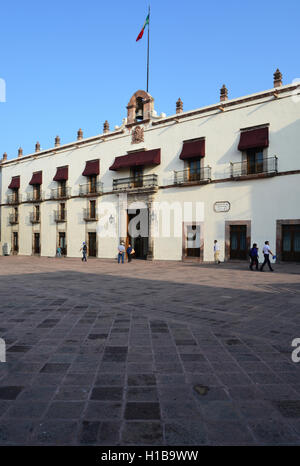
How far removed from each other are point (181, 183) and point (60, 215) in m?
13.2

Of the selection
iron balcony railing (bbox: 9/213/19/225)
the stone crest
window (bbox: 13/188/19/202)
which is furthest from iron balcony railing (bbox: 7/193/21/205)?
the stone crest

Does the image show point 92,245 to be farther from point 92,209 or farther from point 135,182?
point 135,182

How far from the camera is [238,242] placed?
18.3m

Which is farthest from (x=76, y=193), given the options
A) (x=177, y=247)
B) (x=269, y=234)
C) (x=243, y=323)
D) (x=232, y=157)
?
(x=243, y=323)

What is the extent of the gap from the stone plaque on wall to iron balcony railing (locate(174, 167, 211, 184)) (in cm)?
158

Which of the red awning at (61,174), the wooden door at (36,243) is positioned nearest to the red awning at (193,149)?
the red awning at (61,174)

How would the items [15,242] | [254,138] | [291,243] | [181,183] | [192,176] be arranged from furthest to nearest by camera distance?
[15,242] < [192,176] < [181,183] < [254,138] < [291,243]

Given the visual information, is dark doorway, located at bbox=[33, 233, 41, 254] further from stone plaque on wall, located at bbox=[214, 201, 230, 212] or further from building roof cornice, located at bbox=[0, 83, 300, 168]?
stone plaque on wall, located at bbox=[214, 201, 230, 212]

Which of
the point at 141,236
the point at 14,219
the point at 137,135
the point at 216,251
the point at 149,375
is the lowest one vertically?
the point at 149,375

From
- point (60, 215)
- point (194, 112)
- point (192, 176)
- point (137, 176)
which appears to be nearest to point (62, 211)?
point (60, 215)

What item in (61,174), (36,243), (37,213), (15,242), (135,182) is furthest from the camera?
(15,242)

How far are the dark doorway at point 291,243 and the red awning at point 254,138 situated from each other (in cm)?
487

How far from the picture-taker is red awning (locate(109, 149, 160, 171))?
837 inches

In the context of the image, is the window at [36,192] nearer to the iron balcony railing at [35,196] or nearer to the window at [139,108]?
the iron balcony railing at [35,196]
